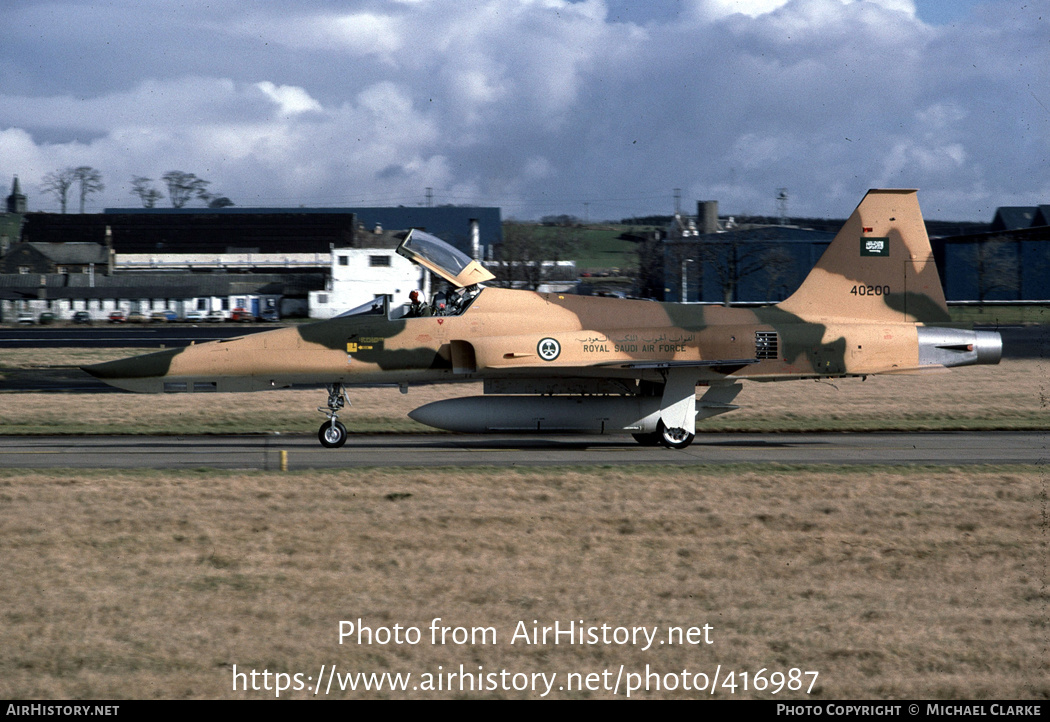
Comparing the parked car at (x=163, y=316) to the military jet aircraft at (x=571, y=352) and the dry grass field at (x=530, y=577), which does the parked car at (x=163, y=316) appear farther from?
the dry grass field at (x=530, y=577)

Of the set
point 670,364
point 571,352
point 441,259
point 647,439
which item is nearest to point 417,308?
point 441,259

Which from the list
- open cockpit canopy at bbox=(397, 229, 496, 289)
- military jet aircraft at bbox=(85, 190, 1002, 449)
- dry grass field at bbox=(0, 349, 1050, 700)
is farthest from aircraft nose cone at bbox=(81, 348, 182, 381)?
open cockpit canopy at bbox=(397, 229, 496, 289)

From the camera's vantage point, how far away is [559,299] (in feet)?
55.6

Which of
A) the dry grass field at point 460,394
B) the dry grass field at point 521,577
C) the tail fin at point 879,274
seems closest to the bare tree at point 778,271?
the dry grass field at point 460,394

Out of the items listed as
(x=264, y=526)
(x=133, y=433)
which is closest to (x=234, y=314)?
(x=133, y=433)

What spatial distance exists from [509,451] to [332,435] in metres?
3.02

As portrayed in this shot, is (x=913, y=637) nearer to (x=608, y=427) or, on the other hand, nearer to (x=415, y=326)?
(x=608, y=427)

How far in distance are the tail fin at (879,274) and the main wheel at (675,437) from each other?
10.2ft

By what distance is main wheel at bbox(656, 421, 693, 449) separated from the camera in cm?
1661

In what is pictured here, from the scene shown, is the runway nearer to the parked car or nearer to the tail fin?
the tail fin

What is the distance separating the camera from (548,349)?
16.2 meters

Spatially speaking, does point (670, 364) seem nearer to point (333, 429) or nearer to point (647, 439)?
point (647, 439)

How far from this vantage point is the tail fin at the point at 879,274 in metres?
17.7

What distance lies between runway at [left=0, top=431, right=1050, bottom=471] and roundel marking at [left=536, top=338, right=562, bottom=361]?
1.64 m
